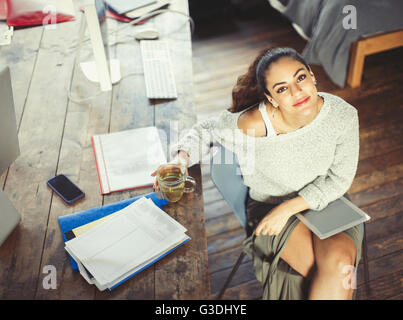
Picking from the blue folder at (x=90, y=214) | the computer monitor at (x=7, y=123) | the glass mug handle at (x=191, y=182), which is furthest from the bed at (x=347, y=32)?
the computer monitor at (x=7, y=123)

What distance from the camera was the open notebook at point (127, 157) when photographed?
134 cm

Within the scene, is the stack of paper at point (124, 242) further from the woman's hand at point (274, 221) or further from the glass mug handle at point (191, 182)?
the woman's hand at point (274, 221)

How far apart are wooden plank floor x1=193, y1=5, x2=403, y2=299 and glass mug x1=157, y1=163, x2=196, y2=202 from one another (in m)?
0.70

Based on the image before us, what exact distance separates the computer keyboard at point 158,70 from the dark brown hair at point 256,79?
35 cm

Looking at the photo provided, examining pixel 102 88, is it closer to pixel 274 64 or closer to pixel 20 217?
pixel 20 217

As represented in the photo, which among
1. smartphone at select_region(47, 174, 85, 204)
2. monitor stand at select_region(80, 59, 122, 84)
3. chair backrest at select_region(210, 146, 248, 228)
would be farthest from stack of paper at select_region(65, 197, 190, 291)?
monitor stand at select_region(80, 59, 122, 84)

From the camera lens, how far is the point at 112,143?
1.48 metres

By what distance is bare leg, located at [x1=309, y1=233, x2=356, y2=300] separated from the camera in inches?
50.8

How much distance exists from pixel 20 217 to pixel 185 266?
1.61 feet

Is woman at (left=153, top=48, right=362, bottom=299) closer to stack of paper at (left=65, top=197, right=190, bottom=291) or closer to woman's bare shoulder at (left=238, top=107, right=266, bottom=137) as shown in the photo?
woman's bare shoulder at (left=238, top=107, right=266, bottom=137)

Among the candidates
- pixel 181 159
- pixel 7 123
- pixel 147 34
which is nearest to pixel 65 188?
pixel 7 123

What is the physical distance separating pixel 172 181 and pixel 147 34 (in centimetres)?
91
